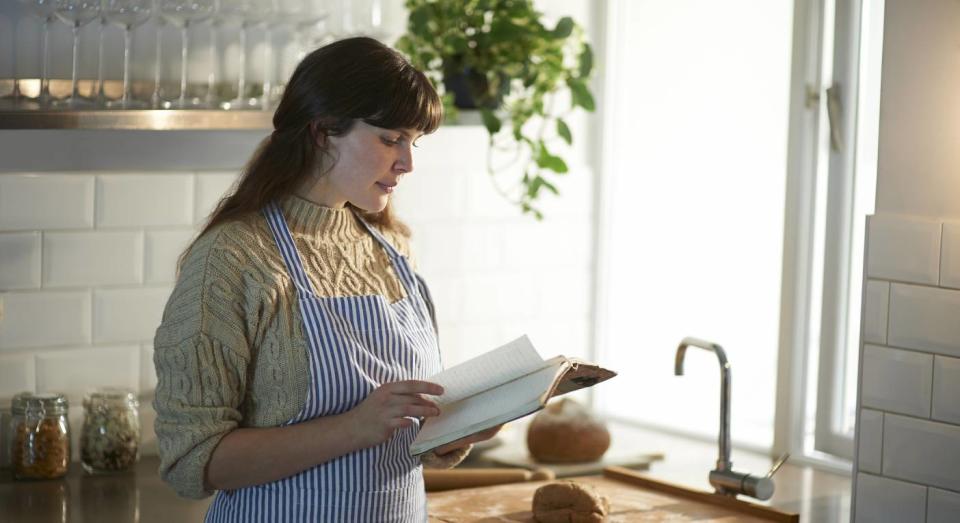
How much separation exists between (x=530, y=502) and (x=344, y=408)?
60 centimetres

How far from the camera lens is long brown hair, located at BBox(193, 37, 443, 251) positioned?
1.74 metres

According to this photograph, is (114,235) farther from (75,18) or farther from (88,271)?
(75,18)

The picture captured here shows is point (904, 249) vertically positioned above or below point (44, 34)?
below

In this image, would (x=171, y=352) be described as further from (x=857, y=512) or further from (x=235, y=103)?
(x=857, y=512)

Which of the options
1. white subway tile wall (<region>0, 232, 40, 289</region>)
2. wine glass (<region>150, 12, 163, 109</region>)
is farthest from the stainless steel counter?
wine glass (<region>150, 12, 163, 109</region>)

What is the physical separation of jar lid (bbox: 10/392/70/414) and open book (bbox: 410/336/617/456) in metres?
0.80

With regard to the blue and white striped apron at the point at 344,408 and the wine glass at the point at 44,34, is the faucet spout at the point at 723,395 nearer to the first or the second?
the blue and white striped apron at the point at 344,408

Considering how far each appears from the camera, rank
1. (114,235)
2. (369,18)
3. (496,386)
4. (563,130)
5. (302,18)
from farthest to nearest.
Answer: (563,130) → (369,18) → (302,18) → (114,235) → (496,386)

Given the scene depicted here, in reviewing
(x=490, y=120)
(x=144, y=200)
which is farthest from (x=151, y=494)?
(x=490, y=120)

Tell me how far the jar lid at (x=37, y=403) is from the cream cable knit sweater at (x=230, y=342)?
66cm

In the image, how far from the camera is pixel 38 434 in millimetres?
2289

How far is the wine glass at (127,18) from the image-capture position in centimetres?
229

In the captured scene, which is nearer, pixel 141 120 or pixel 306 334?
pixel 306 334

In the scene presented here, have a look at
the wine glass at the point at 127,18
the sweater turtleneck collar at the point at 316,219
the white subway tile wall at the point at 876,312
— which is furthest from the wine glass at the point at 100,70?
the white subway tile wall at the point at 876,312
